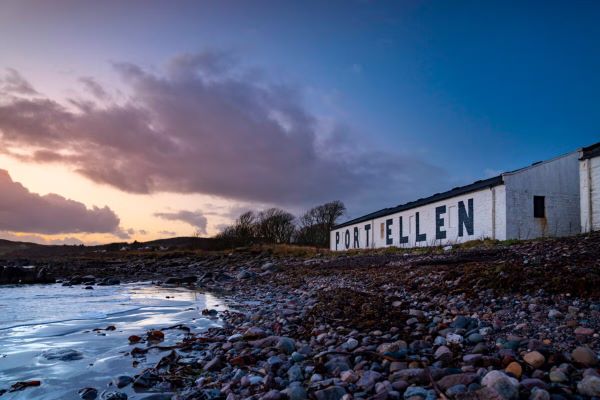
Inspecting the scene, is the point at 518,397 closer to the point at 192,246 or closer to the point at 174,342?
the point at 174,342

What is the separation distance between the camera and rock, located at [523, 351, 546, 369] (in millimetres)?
2973

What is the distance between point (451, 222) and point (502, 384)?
22411 millimetres

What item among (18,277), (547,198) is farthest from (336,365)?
(18,277)

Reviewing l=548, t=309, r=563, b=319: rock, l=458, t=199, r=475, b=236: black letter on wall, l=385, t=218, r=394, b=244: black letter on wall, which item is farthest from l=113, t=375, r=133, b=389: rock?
l=385, t=218, r=394, b=244: black letter on wall

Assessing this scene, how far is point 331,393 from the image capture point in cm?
291

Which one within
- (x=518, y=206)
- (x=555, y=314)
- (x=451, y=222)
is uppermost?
(x=518, y=206)

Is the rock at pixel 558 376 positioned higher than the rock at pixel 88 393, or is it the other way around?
the rock at pixel 558 376

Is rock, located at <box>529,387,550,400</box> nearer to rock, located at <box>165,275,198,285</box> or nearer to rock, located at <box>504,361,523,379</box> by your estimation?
rock, located at <box>504,361,523,379</box>

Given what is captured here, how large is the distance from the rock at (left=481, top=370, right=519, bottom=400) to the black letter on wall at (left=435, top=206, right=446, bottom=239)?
22677 millimetres

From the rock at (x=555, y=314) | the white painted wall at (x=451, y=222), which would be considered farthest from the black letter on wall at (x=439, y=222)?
the rock at (x=555, y=314)

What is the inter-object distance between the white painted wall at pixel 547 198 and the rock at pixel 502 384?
19.1 m

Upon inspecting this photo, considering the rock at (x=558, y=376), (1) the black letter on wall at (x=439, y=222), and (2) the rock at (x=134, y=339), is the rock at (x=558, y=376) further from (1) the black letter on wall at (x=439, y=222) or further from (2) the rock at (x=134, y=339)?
(1) the black letter on wall at (x=439, y=222)

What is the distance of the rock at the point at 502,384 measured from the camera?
2465 millimetres

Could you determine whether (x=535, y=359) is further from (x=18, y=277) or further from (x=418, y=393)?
(x=18, y=277)
